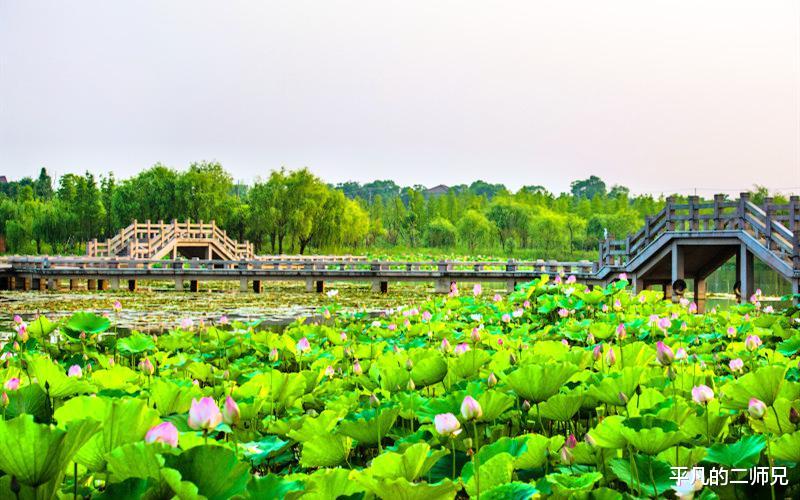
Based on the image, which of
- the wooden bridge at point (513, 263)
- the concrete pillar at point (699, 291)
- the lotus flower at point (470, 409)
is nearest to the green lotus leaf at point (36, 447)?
the lotus flower at point (470, 409)

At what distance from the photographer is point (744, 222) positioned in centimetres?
1259

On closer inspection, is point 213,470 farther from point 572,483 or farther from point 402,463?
point 572,483

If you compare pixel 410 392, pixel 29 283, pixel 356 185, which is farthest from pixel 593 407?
pixel 356 185

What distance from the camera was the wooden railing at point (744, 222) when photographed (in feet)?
37.7

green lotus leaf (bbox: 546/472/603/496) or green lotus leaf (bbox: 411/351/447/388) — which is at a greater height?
green lotus leaf (bbox: 411/351/447/388)

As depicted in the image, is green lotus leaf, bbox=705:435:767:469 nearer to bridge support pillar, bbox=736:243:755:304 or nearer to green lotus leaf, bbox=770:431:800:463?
green lotus leaf, bbox=770:431:800:463

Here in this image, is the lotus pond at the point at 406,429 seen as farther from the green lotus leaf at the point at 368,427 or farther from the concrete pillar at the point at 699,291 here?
Answer: the concrete pillar at the point at 699,291

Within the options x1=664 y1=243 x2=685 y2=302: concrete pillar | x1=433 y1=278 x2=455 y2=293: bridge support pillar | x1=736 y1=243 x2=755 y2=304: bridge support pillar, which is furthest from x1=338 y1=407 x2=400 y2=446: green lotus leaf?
x1=433 y1=278 x2=455 y2=293: bridge support pillar

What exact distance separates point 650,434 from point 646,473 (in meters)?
0.12

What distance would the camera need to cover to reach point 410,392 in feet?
8.21

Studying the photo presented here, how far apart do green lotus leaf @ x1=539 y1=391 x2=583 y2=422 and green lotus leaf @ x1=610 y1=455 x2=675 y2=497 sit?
344 mm

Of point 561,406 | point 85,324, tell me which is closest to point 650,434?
point 561,406

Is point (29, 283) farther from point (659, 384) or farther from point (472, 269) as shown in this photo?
point (659, 384)

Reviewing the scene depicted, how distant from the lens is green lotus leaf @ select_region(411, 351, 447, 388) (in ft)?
8.18
